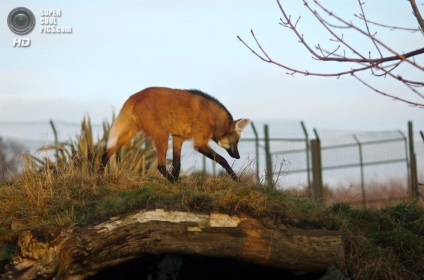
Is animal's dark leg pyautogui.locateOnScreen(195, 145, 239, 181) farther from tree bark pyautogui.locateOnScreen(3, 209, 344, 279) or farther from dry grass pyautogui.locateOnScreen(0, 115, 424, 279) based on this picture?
tree bark pyautogui.locateOnScreen(3, 209, 344, 279)

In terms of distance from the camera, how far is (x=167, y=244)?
5.35 m

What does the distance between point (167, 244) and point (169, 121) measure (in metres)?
3.21

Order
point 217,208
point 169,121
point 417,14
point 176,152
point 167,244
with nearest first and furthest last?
point 417,14 → point 167,244 → point 217,208 → point 169,121 → point 176,152

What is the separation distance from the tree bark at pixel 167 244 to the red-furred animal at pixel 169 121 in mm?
2126

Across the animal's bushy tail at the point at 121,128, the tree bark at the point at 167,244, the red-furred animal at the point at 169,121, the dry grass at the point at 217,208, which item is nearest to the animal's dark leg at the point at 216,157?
the red-furred animal at the point at 169,121

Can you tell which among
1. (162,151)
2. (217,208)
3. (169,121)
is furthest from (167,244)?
(169,121)

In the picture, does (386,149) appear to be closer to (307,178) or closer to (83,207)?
(307,178)

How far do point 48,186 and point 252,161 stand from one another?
218cm

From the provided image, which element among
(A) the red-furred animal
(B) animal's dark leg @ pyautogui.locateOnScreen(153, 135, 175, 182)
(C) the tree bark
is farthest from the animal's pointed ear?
(C) the tree bark

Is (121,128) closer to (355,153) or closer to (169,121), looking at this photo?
(169,121)

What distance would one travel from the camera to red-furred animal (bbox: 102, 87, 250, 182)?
8109 mm

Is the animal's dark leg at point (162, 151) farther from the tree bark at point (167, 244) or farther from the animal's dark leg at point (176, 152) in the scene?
the tree bark at point (167, 244)

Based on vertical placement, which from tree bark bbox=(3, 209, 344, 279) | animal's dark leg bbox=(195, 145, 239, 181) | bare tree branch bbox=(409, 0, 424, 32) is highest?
bare tree branch bbox=(409, 0, 424, 32)

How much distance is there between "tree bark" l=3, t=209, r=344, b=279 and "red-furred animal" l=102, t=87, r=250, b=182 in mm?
2126
